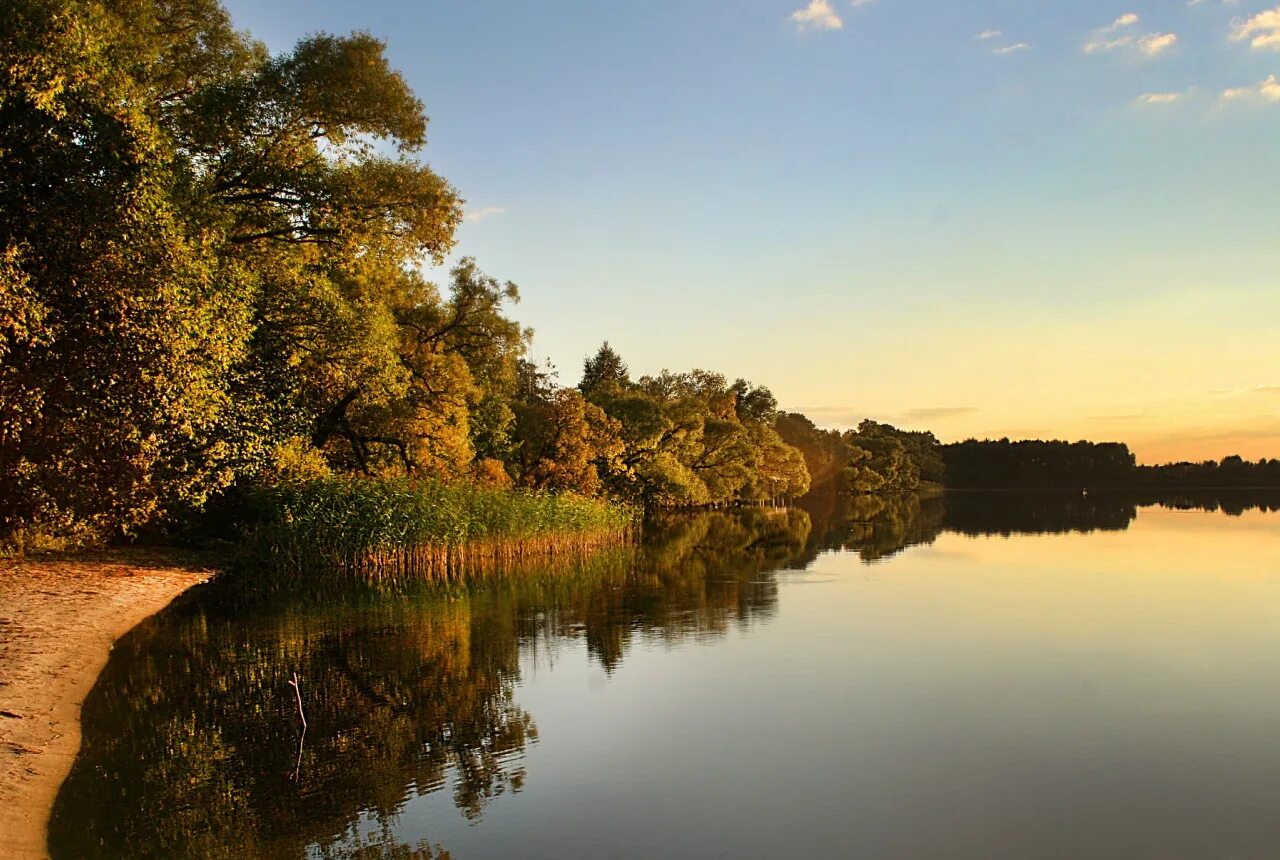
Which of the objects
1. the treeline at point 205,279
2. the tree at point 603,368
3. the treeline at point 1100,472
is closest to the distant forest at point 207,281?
the treeline at point 205,279

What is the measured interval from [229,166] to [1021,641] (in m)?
22.1

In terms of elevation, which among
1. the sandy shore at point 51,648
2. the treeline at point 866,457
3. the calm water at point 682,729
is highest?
the treeline at point 866,457

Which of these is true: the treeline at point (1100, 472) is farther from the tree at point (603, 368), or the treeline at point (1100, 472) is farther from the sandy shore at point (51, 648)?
the sandy shore at point (51, 648)

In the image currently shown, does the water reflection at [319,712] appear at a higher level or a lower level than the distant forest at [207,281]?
lower

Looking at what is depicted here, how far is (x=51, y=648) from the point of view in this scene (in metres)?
15.1

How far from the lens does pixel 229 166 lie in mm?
22688

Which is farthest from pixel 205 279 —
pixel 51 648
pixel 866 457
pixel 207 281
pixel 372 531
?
pixel 866 457

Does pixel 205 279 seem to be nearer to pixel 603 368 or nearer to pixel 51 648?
pixel 51 648

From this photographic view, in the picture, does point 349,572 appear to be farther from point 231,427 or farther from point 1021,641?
point 1021,641

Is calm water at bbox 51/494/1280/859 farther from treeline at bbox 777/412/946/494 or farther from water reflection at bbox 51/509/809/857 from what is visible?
treeline at bbox 777/412/946/494

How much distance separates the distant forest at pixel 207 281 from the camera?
556 inches

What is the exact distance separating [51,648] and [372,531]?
44.0 feet

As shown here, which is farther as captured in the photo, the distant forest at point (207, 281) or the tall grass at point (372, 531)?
the tall grass at point (372, 531)

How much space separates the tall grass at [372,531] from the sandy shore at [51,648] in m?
2.60
